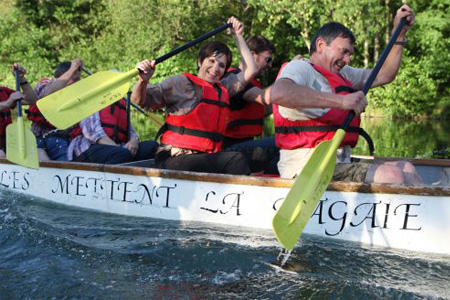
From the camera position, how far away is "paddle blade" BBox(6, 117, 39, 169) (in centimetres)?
498

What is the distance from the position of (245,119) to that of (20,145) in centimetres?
194

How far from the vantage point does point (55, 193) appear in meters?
5.05

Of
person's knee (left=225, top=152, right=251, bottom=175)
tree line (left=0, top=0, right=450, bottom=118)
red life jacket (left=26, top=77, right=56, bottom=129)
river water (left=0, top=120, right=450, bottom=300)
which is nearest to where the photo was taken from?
river water (left=0, top=120, right=450, bottom=300)

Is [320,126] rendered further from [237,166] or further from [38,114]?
[38,114]

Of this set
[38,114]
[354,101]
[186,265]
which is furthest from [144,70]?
[38,114]

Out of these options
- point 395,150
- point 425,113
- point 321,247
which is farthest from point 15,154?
point 425,113

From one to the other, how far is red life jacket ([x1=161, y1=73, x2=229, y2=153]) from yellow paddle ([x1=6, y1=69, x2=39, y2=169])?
51.4 inches

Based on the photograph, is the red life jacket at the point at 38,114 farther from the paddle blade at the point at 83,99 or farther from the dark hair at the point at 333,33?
the dark hair at the point at 333,33

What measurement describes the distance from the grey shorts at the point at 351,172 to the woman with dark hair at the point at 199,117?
80 centimetres

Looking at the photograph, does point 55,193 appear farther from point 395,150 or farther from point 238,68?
point 395,150

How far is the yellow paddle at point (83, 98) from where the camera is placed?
14.3 ft

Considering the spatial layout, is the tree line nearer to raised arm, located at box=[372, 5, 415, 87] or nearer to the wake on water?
raised arm, located at box=[372, 5, 415, 87]

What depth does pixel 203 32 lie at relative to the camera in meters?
19.8

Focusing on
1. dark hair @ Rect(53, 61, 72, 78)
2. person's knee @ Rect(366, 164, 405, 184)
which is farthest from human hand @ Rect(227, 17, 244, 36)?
dark hair @ Rect(53, 61, 72, 78)
